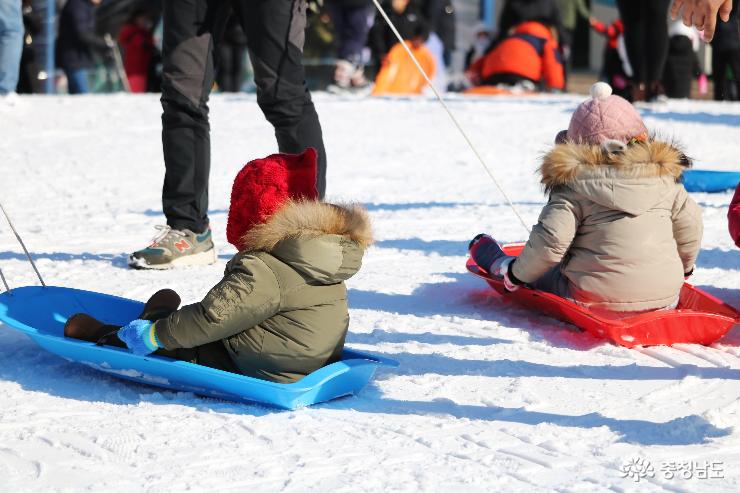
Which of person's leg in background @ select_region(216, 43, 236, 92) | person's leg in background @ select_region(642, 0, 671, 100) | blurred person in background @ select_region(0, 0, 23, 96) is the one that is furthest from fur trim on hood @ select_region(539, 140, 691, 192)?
person's leg in background @ select_region(216, 43, 236, 92)

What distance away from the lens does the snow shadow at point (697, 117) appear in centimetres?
813

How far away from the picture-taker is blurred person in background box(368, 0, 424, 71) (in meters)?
10.9

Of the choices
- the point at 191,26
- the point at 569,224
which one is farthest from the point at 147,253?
the point at 569,224

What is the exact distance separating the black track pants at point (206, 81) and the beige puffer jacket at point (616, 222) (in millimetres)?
917

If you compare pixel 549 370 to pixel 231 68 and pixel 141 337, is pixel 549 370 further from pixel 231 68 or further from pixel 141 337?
pixel 231 68

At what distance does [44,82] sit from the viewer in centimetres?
1142

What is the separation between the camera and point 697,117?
829 centimetres

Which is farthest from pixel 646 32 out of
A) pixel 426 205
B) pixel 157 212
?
pixel 157 212

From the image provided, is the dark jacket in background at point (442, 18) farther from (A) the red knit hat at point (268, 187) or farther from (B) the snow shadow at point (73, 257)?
(A) the red knit hat at point (268, 187)

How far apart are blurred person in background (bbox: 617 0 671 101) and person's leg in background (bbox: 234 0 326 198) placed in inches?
151

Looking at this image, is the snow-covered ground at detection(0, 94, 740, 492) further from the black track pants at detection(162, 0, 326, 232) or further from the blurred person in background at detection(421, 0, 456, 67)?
the blurred person in background at detection(421, 0, 456, 67)

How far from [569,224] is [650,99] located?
5.34 metres

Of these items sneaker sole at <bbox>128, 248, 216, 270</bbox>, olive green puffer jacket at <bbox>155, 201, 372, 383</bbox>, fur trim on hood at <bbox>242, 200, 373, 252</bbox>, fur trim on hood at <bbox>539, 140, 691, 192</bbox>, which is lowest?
sneaker sole at <bbox>128, 248, 216, 270</bbox>

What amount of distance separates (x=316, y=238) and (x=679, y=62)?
7.59m
